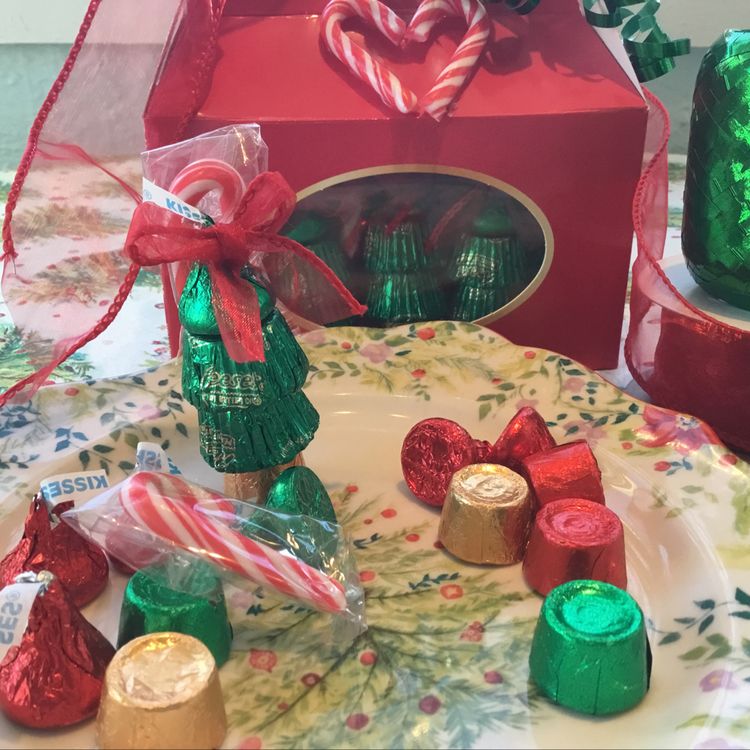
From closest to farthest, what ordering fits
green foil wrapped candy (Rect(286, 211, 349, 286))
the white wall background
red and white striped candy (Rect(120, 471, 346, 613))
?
1. red and white striped candy (Rect(120, 471, 346, 613))
2. green foil wrapped candy (Rect(286, 211, 349, 286))
3. the white wall background

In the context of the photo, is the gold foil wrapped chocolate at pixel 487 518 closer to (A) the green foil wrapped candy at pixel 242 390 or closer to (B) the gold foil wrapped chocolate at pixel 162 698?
(A) the green foil wrapped candy at pixel 242 390

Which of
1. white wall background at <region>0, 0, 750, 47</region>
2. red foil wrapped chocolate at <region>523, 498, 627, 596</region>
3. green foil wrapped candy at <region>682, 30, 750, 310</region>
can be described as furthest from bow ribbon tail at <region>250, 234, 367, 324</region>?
white wall background at <region>0, 0, 750, 47</region>

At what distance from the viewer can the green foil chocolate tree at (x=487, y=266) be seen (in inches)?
42.6

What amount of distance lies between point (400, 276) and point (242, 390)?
41 centimetres

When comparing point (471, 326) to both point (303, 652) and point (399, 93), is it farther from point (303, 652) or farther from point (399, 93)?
point (303, 652)

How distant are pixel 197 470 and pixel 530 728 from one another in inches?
16.3

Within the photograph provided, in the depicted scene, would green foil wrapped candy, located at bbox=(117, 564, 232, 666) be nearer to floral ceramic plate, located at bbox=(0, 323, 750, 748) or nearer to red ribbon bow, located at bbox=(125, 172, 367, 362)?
floral ceramic plate, located at bbox=(0, 323, 750, 748)

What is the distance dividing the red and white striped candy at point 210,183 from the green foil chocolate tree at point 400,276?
36 cm

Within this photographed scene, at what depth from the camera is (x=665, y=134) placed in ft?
3.20

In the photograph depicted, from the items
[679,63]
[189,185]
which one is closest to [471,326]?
[189,185]

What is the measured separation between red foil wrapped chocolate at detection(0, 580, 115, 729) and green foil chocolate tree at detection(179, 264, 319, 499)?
0.62 ft

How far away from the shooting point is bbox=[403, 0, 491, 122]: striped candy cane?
96 centimetres

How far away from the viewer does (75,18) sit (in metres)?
1.75

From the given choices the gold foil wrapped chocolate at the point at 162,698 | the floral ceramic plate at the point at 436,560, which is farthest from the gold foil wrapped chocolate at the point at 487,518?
the gold foil wrapped chocolate at the point at 162,698
